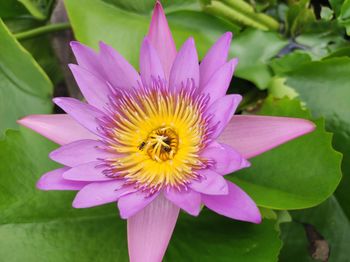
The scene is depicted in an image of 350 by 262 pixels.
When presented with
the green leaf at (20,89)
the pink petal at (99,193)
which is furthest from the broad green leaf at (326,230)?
the green leaf at (20,89)

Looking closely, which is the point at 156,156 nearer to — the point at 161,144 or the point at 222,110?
the point at 161,144

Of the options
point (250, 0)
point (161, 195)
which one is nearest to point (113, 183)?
point (161, 195)

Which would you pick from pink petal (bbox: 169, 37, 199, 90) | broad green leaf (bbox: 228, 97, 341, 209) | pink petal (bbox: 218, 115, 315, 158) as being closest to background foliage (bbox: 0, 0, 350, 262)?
broad green leaf (bbox: 228, 97, 341, 209)

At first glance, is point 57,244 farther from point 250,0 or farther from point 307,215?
point 250,0

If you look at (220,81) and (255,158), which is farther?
(255,158)

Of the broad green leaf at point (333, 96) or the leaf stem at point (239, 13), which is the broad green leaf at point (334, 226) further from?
the leaf stem at point (239, 13)

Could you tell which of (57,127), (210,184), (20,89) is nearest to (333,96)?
(210,184)

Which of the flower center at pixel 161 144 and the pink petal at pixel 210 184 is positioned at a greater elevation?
the pink petal at pixel 210 184
